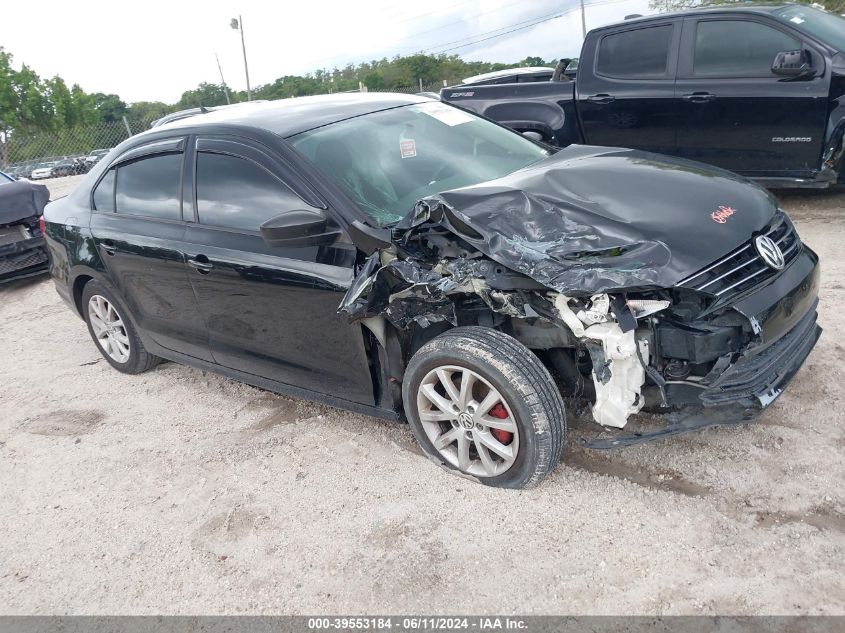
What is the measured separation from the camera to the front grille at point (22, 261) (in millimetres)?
7543

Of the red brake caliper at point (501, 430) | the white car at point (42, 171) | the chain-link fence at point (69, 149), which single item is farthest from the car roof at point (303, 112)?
the white car at point (42, 171)

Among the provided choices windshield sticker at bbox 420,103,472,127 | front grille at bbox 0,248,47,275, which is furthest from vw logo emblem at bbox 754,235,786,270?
front grille at bbox 0,248,47,275

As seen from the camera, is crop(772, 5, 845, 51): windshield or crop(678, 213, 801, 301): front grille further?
crop(772, 5, 845, 51): windshield

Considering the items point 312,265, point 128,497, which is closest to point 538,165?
point 312,265

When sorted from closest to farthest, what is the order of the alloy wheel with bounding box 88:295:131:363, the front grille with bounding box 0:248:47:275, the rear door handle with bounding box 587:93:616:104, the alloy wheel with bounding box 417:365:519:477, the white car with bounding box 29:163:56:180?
1. the alloy wheel with bounding box 417:365:519:477
2. the alloy wheel with bounding box 88:295:131:363
3. the rear door handle with bounding box 587:93:616:104
4. the front grille with bounding box 0:248:47:275
5. the white car with bounding box 29:163:56:180

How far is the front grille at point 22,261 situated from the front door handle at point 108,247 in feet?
12.9

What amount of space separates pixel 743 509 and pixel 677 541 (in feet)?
1.12

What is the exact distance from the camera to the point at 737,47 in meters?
6.09

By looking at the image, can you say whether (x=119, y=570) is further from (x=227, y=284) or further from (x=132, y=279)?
(x=132, y=279)

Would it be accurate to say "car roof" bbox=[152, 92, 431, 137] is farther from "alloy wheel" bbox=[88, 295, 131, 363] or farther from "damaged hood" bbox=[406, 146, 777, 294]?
"alloy wheel" bbox=[88, 295, 131, 363]

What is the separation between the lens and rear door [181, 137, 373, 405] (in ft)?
10.8

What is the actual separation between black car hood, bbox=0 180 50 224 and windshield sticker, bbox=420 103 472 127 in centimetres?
569

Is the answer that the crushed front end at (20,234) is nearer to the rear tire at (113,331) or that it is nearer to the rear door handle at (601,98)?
the rear tire at (113,331)

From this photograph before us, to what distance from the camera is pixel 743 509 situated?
273cm
